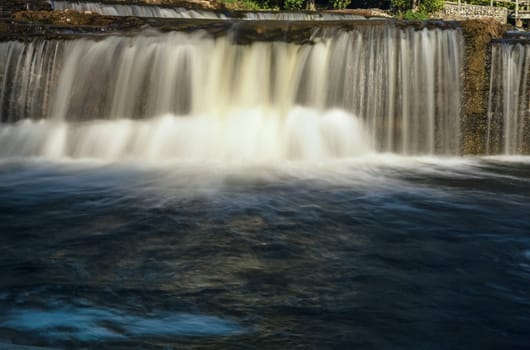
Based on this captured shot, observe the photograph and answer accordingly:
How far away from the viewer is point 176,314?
524 cm

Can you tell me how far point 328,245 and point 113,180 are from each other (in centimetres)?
442

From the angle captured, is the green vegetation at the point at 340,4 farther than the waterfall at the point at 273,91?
Yes

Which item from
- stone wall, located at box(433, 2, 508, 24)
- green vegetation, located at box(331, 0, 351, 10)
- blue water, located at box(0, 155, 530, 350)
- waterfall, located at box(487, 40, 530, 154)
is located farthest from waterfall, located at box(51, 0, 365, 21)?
stone wall, located at box(433, 2, 508, 24)

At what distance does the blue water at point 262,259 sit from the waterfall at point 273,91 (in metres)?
1.92

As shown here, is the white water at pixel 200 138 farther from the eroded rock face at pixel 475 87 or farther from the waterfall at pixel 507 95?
the waterfall at pixel 507 95

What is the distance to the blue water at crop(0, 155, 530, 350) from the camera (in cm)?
498

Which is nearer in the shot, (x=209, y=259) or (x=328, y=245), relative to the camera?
(x=209, y=259)

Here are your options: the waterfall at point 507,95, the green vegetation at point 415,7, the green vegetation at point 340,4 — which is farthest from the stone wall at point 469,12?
the waterfall at point 507,95

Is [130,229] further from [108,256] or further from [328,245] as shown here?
[328,245]

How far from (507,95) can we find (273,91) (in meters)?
4.47

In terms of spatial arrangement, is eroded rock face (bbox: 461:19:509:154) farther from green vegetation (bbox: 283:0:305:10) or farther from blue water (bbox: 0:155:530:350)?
green vegetation (bbox: 283:0:305:10)

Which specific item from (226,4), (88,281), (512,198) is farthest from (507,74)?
(226,4)

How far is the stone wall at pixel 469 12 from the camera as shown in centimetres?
4531

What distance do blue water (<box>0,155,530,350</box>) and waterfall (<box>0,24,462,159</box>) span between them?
192 centimetres
